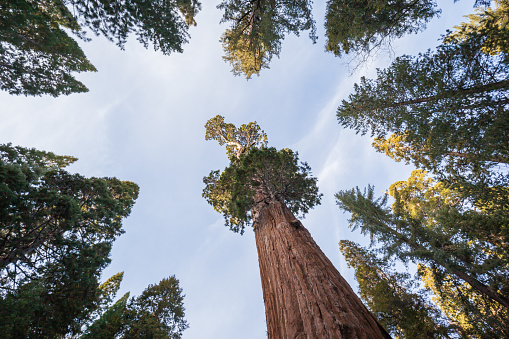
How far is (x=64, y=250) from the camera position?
24.1 ft

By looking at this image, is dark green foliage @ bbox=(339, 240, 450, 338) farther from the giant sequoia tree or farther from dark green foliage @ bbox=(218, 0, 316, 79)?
dark green foliage @ bbox=(218, 0, 316, 79)

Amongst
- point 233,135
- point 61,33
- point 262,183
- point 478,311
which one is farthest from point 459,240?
point 61,33

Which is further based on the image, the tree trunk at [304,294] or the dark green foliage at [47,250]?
the dark green foliage at [47,250]

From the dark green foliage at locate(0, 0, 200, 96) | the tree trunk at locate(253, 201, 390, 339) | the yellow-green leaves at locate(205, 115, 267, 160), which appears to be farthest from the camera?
the yellow-green leaves at locate(205, 115, 267, 160)

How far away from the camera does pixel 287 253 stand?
11.9 ft

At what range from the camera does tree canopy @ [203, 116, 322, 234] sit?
22.3ft

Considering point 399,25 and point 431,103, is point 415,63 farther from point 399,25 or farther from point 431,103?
point 399,25

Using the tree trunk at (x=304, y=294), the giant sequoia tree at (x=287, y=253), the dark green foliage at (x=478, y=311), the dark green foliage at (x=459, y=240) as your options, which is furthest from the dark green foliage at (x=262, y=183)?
the dark green foliage at (x=478, y=311)

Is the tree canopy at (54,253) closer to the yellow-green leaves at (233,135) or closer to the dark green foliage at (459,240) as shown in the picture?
the yellow-green leaves at (233,135)

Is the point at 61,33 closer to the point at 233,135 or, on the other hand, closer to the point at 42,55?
the point at 42,55

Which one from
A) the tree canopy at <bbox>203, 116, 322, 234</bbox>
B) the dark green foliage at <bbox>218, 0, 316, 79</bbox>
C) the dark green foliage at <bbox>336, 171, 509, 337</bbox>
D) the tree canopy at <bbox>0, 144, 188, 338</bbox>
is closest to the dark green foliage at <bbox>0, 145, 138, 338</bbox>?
the tree canopy at <bbox>0, 144, 188, 338</bbox>

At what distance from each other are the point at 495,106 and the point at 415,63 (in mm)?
2594

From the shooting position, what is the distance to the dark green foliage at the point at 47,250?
631 centimetres

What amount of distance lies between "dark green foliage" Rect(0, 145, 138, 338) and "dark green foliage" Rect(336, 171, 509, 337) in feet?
41.8
